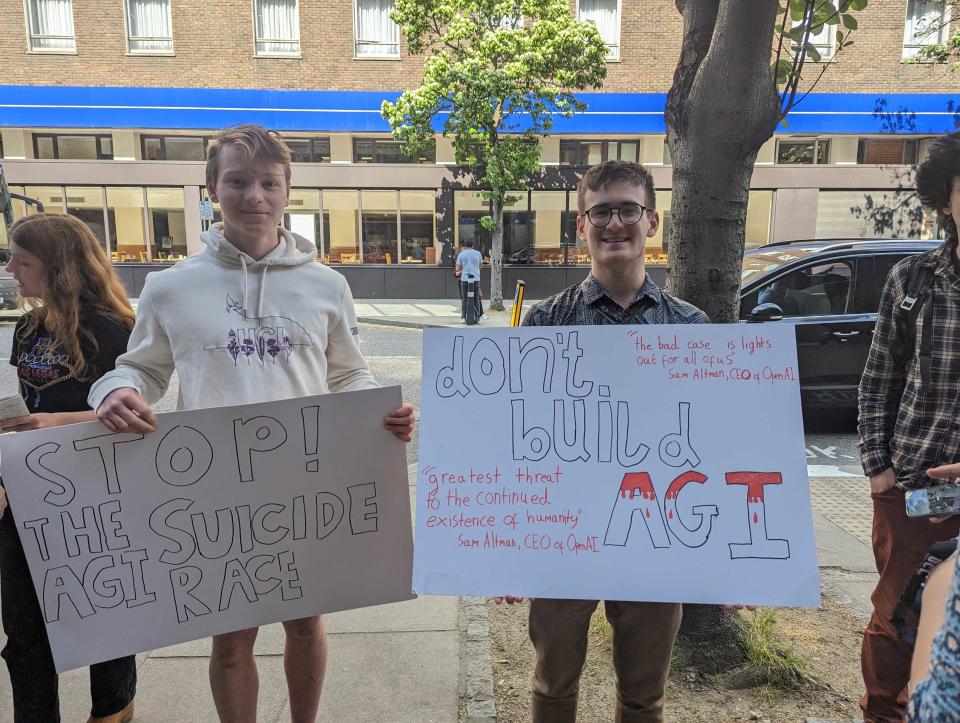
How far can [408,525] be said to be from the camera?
2260mm

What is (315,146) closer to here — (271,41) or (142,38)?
A: (271,41)

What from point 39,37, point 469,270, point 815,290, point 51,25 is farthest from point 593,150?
point 39,37

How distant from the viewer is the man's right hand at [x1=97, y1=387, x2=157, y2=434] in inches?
76.7

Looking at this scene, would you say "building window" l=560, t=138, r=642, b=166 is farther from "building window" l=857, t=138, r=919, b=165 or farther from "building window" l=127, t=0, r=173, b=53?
"building window" l=127, t=0, r=173, b=53

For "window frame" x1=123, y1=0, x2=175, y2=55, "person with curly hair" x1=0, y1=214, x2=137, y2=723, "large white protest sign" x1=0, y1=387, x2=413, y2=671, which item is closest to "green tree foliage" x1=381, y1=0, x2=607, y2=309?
"window frame" x1=123, y1=0, x2=175, y2=55

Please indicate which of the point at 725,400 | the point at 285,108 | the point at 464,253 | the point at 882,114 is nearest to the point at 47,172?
Answer: the point at 285,108

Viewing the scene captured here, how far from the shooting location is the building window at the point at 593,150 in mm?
20062

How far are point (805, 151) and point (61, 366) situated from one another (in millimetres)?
21855

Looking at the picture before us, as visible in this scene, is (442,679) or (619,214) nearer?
(619,214)

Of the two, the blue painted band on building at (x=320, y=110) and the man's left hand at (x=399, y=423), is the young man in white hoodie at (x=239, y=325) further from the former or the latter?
the blue painted band on building at (x=320, y=110)

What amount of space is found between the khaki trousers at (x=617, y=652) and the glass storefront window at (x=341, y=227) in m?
18.9

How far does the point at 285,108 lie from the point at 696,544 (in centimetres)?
2042

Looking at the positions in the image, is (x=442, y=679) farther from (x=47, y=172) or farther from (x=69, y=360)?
(x=47, y=172)

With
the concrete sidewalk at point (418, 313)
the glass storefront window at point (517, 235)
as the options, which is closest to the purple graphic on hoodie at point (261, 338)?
the concrete sidewalk at point (418, 313)
